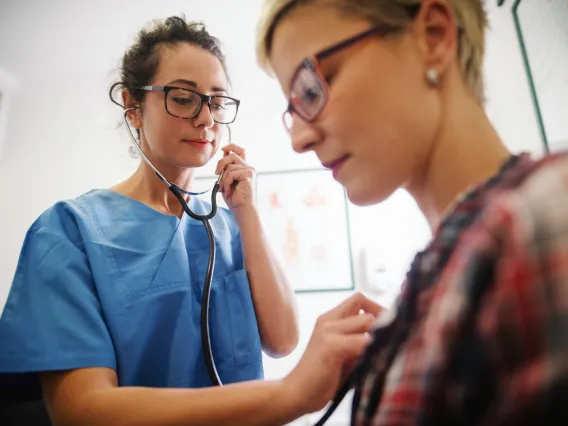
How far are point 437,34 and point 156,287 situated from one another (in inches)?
27.3

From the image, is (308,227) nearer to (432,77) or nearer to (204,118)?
(204,118)

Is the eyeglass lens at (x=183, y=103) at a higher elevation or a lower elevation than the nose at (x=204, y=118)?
higher

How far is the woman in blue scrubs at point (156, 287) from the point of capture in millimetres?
519

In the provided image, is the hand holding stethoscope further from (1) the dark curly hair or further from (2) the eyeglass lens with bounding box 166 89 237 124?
(1) the dark curly hair

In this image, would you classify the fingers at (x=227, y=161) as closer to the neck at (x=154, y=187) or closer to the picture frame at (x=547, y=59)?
the neck at (x=154, y=187)

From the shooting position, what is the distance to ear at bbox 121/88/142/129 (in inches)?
35.7

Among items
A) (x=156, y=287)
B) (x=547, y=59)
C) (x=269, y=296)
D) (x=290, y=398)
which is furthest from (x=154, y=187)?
(x=547, y=59)

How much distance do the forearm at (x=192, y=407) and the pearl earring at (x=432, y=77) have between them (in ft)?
1.56

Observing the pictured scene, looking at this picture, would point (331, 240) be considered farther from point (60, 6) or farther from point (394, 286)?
point (60, 6)

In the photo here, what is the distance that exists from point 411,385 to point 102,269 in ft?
2.09

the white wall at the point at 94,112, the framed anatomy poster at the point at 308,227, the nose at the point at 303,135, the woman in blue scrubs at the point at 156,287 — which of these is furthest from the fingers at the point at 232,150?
the white wall at the point at 94,112

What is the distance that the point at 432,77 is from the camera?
445 mm

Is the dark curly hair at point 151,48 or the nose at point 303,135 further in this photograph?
the dark curly hair at point 151,48

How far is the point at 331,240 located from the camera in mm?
1783
